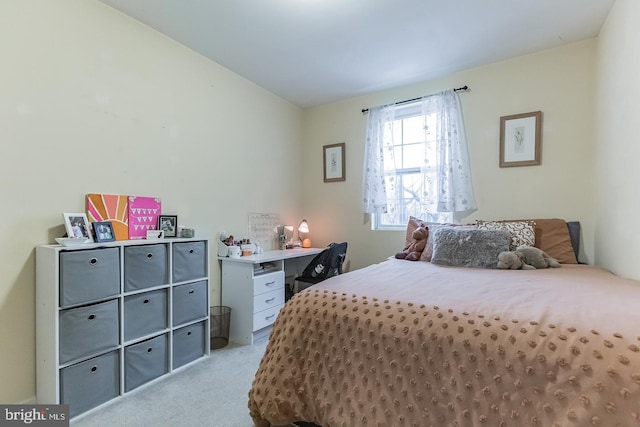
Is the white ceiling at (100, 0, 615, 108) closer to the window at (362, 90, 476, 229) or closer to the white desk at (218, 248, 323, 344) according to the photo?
the window at (362, 90, 476, 229)

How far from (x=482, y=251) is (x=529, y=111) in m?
1.45

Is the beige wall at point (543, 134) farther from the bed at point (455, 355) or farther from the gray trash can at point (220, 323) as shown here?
the gray trash can at point (220, 323)

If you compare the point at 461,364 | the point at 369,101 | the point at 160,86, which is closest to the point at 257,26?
the point at 160,86

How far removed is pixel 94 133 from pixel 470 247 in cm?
273

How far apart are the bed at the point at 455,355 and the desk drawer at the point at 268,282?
1.12 metres

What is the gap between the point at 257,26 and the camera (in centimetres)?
224

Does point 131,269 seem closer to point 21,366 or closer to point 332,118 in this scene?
point 21,366

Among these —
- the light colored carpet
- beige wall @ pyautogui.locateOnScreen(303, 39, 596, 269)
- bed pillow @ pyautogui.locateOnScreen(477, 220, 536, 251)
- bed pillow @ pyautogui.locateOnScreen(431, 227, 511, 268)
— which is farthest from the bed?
beige wall @ pyautogui.locateOnScreen(303, 39, 596, 269)

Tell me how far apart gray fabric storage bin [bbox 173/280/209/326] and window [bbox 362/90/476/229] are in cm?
195

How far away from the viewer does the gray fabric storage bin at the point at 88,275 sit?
158 centimetres

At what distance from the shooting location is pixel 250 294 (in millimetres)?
2568

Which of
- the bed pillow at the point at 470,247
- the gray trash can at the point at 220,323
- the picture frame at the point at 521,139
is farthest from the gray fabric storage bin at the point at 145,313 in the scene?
the picture frame at the point at 521,139

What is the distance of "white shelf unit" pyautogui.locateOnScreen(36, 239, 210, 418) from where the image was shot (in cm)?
158

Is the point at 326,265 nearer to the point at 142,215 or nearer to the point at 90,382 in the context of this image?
the point at 142,215
